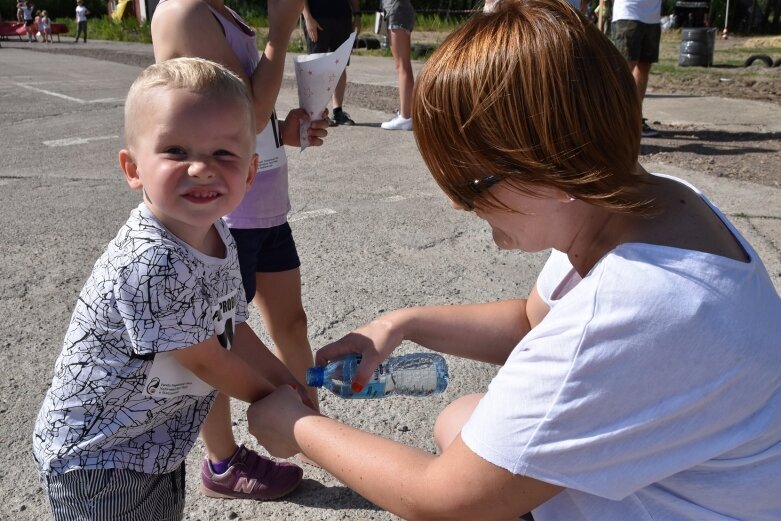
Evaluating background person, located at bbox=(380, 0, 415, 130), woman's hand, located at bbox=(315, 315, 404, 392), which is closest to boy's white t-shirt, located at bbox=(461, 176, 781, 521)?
woman's hand, located at bbox=(315, 315, 404, 392)

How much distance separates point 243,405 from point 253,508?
56 centimetres

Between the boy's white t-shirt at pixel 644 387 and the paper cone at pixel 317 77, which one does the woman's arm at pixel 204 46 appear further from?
the boy's white t-shirt at pixel 644 387

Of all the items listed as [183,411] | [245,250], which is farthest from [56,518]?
[245,250]

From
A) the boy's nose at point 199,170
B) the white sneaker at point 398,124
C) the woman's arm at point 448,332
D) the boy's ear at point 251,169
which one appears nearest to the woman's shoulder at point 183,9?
the boy's ear at point 251,169

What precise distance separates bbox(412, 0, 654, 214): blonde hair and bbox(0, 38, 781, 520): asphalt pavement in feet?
4.75

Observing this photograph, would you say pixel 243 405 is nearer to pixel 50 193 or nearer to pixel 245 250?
pixel 245 250

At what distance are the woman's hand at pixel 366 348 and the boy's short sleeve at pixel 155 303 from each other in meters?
0.43

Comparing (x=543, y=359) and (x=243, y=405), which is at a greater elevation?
(x=543, y=359)

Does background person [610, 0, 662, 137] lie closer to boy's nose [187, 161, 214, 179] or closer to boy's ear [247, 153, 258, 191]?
boy's ear [247, 153, 258, 191]

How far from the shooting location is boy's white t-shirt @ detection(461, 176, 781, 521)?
1.24 meters

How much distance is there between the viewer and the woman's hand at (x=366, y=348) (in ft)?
6.38

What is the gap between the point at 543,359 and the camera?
4.23 ft

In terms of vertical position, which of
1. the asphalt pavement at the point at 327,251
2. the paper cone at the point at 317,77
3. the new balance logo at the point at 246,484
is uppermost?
the paper cone at the point at 317,77

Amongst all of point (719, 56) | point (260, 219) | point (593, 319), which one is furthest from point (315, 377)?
point (719, 56)
